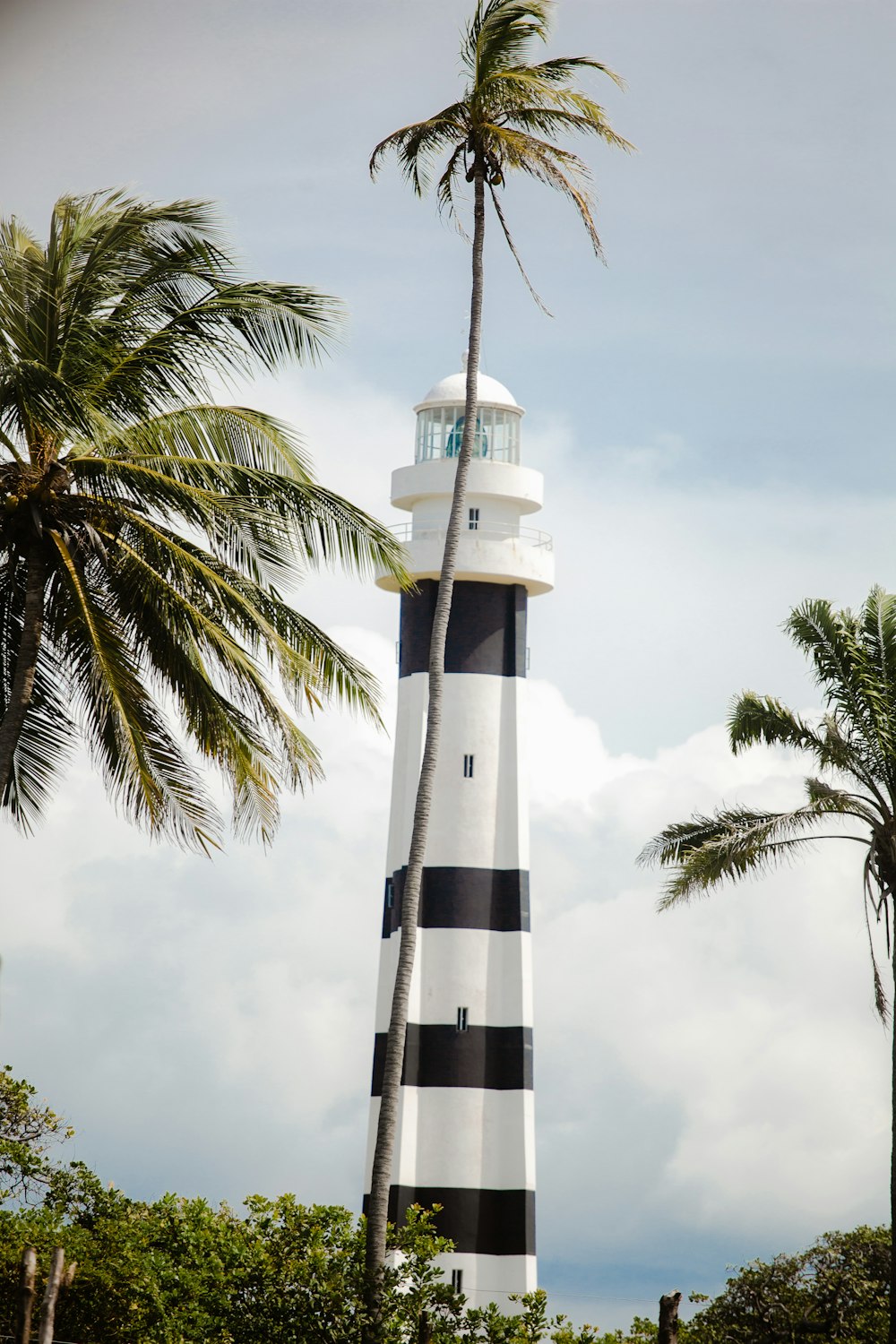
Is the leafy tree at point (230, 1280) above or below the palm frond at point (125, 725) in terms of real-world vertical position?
below

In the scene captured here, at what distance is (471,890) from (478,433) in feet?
29.9

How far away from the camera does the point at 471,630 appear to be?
32.3 meters

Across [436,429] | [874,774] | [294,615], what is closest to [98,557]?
[294,615]

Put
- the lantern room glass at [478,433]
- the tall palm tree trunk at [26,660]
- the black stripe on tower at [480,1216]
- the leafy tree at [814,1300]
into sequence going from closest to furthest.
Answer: the tall palm tree trunk at [26,660] → the leafy tree at [814,1300] → the black stripe on tower at [480,1216] → the lantern room glass at [478,433]

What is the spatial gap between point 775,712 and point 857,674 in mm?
1335

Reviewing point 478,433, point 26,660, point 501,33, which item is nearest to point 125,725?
point 26,660

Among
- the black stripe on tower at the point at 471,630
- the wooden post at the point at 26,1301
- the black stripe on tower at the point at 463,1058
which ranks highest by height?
the black stripe on tower at the point at 471,630

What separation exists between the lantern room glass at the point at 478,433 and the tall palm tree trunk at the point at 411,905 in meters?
11.9

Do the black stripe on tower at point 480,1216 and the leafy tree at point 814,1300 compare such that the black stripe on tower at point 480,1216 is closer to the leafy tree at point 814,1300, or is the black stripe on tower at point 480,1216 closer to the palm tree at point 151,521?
the leafy tree at point 814,1300

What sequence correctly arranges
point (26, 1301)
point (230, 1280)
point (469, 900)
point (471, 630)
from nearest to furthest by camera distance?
point (26, 1301) → point (230, 1280) → point (469, 900) → point (471, 630)

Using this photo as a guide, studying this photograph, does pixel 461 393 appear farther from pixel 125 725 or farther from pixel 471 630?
pixel 125 725

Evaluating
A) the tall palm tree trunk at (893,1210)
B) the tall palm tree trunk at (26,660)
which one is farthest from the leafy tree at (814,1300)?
the tall palm tree trunk at (26,660)

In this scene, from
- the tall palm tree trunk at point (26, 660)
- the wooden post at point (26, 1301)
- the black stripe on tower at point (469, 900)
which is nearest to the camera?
the wooden post at point (26, 1301)

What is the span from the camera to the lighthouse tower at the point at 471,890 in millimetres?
29672
